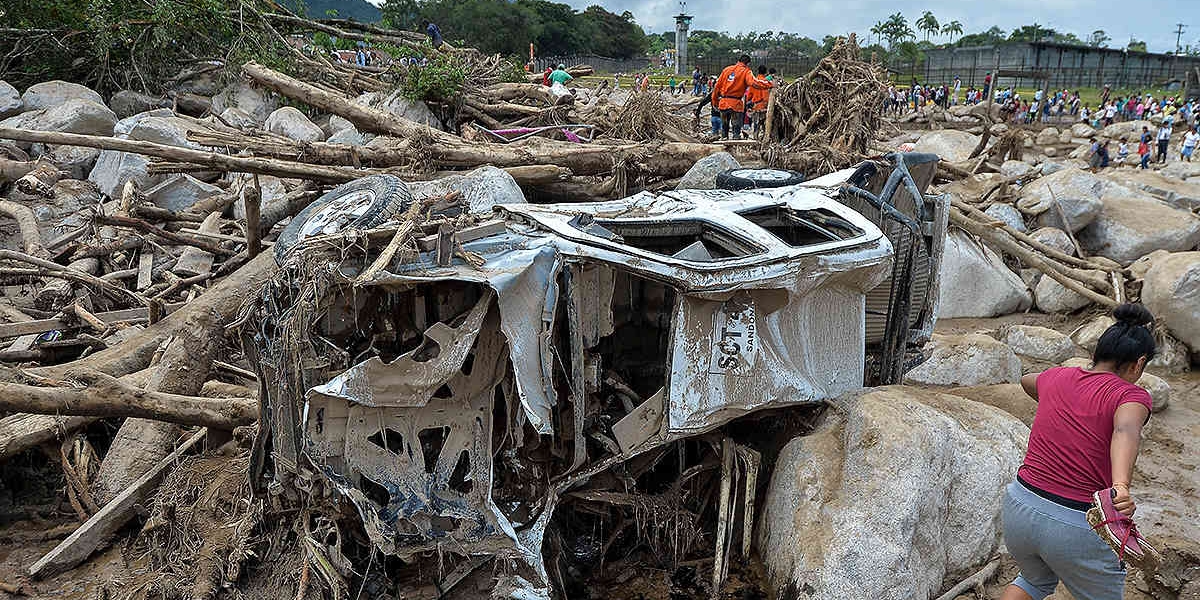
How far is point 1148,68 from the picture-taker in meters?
42.6

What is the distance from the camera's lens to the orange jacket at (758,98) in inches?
451

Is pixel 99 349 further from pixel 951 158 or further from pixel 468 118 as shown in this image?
pixel 951 158

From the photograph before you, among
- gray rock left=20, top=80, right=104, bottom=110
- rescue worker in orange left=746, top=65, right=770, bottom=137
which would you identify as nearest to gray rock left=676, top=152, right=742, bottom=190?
rescue worker in orange left=746, top=65, right=770, bottom=137

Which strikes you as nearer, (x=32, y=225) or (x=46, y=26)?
(x=32, y=225)

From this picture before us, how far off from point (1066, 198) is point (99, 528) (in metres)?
12.0

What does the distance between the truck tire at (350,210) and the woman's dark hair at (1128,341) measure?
11.4 ft

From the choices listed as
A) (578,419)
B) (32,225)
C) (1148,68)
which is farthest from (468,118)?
(1148,68)

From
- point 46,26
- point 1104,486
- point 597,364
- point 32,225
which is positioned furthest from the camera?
point 46,26

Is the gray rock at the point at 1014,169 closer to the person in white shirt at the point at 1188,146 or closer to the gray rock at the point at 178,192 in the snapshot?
the person in white shirt at the point at 1188,146

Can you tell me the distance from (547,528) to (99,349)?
472 centimetres

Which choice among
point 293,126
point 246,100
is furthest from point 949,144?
point 246,100

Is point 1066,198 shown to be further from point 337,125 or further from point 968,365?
point 337,125

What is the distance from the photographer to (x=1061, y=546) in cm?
313

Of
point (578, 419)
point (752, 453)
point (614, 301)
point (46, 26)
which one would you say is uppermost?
point (46, 26)
